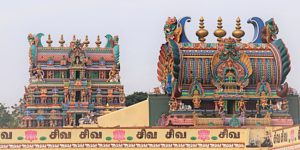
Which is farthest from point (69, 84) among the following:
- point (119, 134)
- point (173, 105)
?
point (119, 134)

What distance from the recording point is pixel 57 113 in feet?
305

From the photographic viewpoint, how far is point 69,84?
9356cm

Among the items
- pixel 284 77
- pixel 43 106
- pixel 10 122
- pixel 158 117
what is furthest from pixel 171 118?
pixel 10 122

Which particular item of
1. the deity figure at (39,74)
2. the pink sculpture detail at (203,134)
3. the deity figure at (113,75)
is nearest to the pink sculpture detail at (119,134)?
the pink sculpture detail at (203,134)

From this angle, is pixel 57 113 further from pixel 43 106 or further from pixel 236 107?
pixel 236 107

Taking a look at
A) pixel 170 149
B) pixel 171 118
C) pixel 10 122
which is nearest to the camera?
pixel 170 149

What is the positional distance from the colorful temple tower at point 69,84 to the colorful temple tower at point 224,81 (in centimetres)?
3109

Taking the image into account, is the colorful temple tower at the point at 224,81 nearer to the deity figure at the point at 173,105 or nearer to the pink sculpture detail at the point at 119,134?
the deity figure at the point at 173,105

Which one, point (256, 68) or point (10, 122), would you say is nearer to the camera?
point (256, 68)

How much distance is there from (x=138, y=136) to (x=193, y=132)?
241 centimetres

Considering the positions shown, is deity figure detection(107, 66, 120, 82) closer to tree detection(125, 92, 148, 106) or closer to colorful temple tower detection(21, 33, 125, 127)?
colorful temple tower detection(21, 33, 125, 127)

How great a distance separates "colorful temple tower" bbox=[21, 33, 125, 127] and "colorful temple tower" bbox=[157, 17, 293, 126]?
3109 centimetres

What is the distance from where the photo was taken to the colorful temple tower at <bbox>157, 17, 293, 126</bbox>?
59.8 metres

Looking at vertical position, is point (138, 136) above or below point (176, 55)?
below
